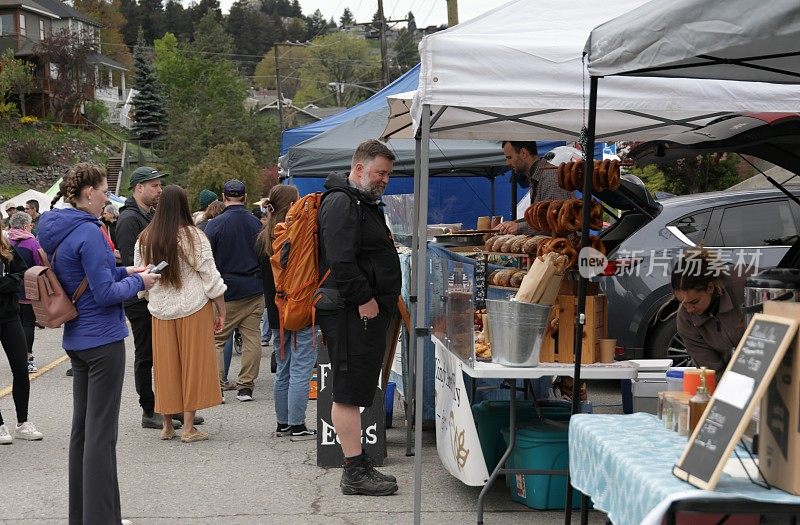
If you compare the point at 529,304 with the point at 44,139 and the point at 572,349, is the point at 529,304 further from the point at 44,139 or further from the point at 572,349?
the point at 44,139

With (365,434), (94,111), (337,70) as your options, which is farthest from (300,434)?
(337,70)

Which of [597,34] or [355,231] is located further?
[355,231]

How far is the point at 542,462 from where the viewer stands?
19.1 ft

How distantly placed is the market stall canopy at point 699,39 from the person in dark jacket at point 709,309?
3.15ft

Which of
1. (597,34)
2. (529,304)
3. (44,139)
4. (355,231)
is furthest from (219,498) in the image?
(44,139)

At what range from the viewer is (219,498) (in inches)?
247

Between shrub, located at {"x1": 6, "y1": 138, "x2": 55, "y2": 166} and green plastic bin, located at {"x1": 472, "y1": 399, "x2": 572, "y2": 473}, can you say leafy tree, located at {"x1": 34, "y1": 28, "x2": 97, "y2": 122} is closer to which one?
shrub, located at {"x1": 6, "y1": 138, "x2": 55, "y2": 166}

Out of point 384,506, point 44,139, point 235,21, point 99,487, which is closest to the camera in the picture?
point 99,487

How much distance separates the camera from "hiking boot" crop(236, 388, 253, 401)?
9.74 m

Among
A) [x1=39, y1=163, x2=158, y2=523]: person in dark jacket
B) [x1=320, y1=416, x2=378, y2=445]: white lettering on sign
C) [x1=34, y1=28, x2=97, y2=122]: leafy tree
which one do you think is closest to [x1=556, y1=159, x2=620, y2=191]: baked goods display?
[x1=320, y1=416, x2=378, y2=445]: white lettering on sign

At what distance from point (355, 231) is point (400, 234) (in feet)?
13.2

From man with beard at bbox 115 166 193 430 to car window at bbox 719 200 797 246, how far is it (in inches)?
199

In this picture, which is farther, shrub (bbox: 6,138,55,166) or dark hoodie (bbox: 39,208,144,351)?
shrub (bbox: 6,138,55,166)

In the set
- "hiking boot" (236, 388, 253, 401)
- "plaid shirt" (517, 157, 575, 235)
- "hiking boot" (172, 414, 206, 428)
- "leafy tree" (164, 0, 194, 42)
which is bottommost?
"hiking boot" (236, 388, 253, 401)
